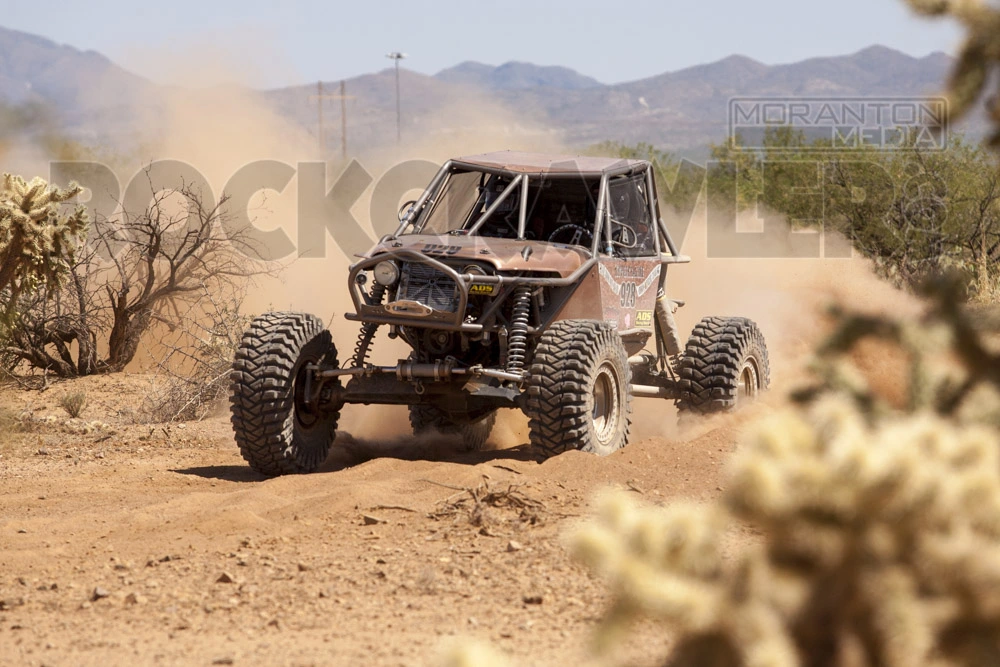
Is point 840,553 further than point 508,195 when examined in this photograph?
No

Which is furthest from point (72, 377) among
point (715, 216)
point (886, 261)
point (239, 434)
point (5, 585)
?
point (715, 216)

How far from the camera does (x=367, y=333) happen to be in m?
9.55

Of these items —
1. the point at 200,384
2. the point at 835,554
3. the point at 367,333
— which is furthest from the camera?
the point at 200,384

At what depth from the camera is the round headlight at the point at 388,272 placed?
9.16 m

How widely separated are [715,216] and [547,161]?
688 inches

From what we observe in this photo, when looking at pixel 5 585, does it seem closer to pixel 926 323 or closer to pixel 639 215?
pixel 926 323

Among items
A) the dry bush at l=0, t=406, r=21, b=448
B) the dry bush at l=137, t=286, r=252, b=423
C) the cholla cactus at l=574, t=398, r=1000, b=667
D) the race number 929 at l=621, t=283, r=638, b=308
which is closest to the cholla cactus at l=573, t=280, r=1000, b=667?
the cholla cactus at l=574, t=398, r=1000, b=667

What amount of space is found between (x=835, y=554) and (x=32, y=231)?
371 inches

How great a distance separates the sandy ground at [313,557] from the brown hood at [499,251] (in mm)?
1412

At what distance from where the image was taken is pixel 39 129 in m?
18.9

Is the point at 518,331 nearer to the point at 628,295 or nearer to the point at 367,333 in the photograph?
the point at 367,333

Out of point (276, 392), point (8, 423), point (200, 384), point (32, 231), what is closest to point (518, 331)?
point (276, 392)

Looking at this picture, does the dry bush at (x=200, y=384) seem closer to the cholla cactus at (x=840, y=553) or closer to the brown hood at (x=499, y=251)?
the brown hood at (x=499, y=251)

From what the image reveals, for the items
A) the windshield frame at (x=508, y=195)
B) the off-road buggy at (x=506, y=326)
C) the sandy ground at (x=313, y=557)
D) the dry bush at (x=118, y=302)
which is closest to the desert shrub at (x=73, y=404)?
the dry bush at (x=118, y=302)
